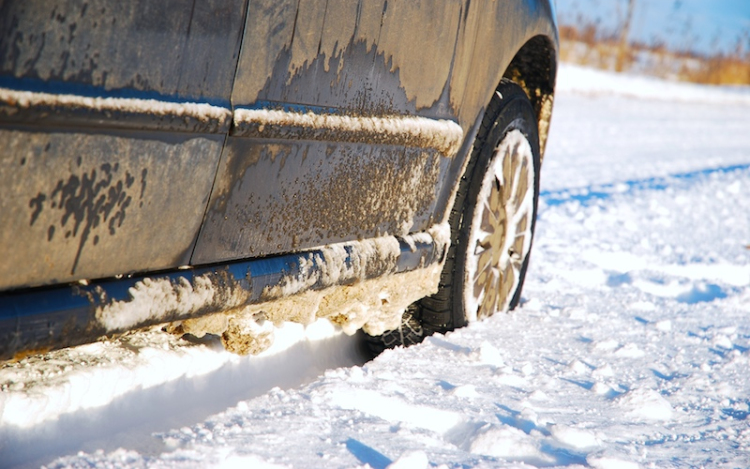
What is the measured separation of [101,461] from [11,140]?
1.94 feet

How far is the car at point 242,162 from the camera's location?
103cm

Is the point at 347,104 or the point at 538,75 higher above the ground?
the point at 538,75

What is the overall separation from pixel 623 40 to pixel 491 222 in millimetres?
23071

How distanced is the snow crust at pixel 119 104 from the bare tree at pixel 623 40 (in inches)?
942

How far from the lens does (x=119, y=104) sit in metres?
1.08

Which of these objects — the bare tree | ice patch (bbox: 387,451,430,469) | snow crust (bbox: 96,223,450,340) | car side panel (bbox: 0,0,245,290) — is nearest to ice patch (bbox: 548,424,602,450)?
ice patch (bbox: 387,451,430,469)

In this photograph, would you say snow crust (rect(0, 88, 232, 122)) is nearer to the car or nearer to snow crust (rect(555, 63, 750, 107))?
the car

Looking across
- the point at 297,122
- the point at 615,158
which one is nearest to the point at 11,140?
the point at 297,122

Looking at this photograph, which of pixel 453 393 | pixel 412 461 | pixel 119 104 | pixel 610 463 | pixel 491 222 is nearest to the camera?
pixel 119 104

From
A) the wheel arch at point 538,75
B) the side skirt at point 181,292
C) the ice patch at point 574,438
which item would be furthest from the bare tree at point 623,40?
the ice patch at point 574,438

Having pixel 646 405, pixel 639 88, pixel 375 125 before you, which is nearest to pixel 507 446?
pixel 646 405

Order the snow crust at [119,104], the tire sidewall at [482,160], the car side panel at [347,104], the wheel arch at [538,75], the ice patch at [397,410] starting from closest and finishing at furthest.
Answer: the snow crust at [119,104] < the car side panel at [347,104] < the ice patch at [397,410] < the tire sidewall at [482,160] < the wheel arch at [538,75]

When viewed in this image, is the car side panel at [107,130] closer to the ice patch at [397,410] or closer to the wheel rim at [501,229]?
the ice patch at [397,410]

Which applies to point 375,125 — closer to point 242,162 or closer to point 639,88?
point 242,162
